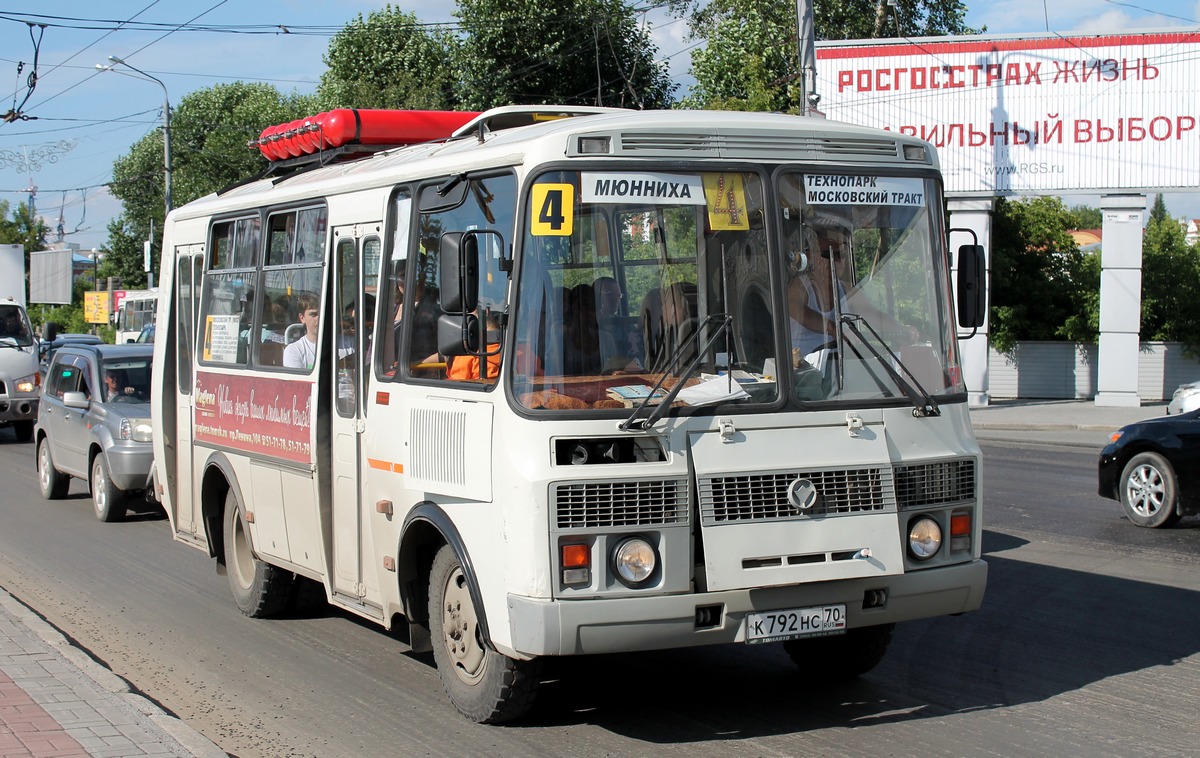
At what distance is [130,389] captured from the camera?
49.0 ft

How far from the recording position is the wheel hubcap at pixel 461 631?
6.33 metres

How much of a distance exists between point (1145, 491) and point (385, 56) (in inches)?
1542

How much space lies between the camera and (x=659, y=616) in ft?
18.6

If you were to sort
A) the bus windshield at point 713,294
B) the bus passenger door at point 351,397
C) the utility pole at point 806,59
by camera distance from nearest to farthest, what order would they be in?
1. the bus windshield at point 713,294
2. the bus passenger door at point 351,397
3. the utility pole at point 806,59

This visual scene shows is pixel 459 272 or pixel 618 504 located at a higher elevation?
pixel 459 272

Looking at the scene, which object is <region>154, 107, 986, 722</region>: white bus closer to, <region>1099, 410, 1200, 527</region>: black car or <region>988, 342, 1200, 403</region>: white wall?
<region>1099, 410, 1200, 527</region>: black car

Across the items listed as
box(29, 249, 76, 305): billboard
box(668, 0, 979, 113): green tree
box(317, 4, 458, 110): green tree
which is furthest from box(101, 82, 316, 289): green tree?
box(668, 0, 979, 113): green tree

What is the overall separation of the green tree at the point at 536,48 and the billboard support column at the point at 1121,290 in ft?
53.7

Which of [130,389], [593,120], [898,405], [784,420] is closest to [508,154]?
[593,120]

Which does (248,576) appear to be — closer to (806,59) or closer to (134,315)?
(806,59)

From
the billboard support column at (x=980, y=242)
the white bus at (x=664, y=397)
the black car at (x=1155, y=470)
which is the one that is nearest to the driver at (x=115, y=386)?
the white bus at (x=664, y=397)

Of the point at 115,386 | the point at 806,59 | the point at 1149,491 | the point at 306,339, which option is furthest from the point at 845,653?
the point at 806,59

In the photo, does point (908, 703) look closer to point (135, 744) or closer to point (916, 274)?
point (916, 274)

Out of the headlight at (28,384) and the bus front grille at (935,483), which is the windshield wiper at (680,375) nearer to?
the bus front grille at (935,483)
